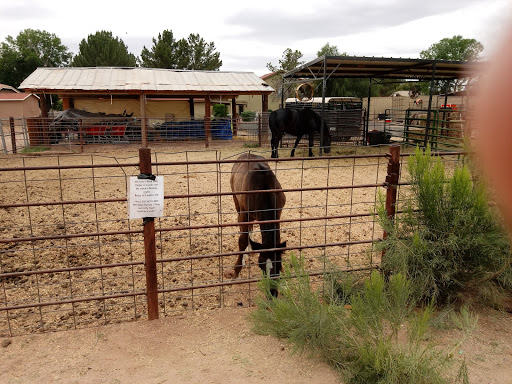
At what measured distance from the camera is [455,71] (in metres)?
13.7

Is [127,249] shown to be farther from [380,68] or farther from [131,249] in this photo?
[380,68]

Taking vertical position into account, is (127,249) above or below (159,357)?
above

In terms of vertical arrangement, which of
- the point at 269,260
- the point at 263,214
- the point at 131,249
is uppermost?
the point at 263,214

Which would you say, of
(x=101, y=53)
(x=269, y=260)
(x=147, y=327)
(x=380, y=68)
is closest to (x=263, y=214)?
(x=269, y=260)

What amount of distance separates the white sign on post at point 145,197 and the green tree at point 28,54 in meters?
54.4

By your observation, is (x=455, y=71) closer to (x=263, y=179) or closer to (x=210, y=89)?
(x=210, y=89)

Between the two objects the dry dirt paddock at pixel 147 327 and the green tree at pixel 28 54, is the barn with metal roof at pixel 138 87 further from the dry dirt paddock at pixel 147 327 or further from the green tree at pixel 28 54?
the green tree at pixel 28 54

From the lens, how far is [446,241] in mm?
3318

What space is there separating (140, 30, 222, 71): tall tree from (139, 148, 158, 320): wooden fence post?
39543 mm

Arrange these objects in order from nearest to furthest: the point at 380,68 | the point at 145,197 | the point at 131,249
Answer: the point at 145,197, the point at 131,249, the point at 380,68

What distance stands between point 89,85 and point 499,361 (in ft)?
53.7

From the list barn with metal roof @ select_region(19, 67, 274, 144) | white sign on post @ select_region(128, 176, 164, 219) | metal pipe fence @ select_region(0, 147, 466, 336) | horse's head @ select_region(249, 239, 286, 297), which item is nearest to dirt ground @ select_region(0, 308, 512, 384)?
metal pipe fence @ select_region(0, 147, 466, 336)

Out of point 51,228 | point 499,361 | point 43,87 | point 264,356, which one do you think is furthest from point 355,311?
point 43,87

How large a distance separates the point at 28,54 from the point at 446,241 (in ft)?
194
